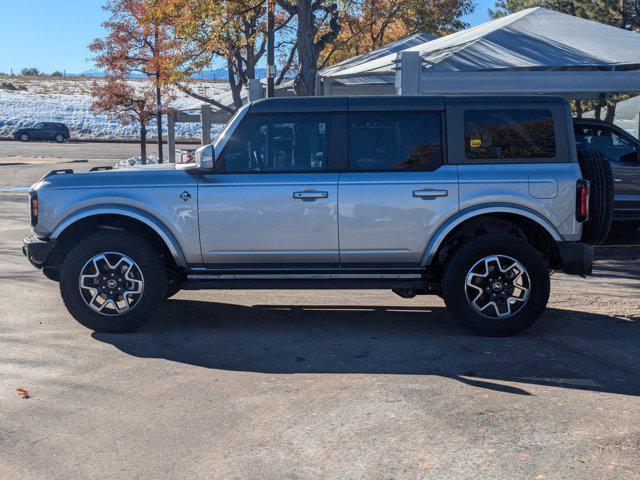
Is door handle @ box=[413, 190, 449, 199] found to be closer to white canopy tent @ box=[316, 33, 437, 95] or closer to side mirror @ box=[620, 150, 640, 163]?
white canopy tent @ box=[316, 33, 437, 95]

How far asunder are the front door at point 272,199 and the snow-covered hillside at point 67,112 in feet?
171

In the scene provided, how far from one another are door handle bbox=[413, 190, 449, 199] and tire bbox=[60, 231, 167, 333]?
89.9 inches

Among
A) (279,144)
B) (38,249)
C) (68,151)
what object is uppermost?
(68,151)

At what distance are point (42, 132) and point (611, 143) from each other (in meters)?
51.5

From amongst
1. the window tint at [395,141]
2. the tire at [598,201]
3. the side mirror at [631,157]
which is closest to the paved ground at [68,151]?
the side mirror at [631,157]

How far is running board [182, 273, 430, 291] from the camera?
6863 millimetres

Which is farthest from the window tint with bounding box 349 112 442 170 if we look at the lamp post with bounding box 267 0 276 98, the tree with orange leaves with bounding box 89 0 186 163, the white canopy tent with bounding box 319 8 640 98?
the tree with orange leaves with bounding box 89 0 186 163

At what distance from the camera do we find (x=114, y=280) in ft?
22.7

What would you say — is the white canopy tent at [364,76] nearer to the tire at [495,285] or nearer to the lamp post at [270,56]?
the lamp post at [270,56]

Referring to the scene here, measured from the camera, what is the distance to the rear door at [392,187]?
6.81 m

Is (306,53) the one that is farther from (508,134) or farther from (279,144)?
(508,134)

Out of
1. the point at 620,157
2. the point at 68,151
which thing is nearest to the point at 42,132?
the point at 68,151

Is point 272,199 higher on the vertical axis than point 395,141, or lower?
lower

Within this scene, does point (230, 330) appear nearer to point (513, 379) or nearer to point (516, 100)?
point (513, 379)
